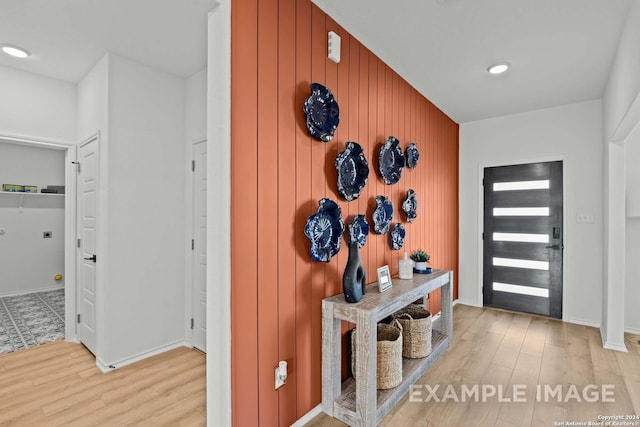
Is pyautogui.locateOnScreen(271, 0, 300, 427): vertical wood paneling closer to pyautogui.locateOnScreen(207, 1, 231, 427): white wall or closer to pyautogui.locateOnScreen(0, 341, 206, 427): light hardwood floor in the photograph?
pyautogui.locateOnScreen(207, 1, 231, 427): white wall

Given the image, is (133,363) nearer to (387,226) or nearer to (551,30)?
(387,226)

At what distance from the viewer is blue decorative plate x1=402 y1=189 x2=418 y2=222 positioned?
2998 mm

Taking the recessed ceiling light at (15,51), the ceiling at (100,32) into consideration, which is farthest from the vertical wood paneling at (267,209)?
the recessed ceiling light at (15,51)

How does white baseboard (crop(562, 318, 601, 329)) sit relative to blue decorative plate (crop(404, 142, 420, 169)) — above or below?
below

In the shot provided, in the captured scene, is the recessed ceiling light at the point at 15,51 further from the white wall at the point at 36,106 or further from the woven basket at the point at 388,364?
the woven basket at the point at 388,364

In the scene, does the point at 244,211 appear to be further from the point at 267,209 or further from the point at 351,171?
the point at 351,171

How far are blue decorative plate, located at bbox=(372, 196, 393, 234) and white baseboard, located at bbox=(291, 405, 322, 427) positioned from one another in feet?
4.33

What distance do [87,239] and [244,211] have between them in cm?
231

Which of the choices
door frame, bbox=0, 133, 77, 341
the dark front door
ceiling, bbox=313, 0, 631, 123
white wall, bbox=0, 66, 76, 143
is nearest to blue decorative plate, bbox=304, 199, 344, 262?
ceiling, bbox=313, 0, 631, 123

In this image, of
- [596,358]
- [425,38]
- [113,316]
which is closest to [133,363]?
[113,316]

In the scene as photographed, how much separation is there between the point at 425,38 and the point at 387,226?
58.1 inches

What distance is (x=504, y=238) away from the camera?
162 inches

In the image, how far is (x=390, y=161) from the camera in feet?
8.89

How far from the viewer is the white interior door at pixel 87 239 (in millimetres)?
2787
